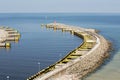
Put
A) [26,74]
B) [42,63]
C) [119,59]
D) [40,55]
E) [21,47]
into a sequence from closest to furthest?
[26,74] < [42,63] < [119,59] < [40,55] < [21,47]

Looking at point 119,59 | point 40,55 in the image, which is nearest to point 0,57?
point 40,55

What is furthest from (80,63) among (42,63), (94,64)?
(42,63)

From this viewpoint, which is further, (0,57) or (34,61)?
(0,57)

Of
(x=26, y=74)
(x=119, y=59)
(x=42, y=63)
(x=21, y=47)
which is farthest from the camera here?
(x=21, y=47)

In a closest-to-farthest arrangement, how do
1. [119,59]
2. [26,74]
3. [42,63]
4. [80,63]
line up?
1. [26,74]
2. [80,63]
3. [42,63]
4. [119,59]

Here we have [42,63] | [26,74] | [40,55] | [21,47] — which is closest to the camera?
[26,74]

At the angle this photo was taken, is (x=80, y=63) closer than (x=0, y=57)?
Yes

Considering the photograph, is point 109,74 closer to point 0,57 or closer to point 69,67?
point 69,67

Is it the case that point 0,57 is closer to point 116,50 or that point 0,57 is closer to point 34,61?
point 34,61

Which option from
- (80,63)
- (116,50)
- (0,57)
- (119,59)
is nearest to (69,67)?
(80,63)
